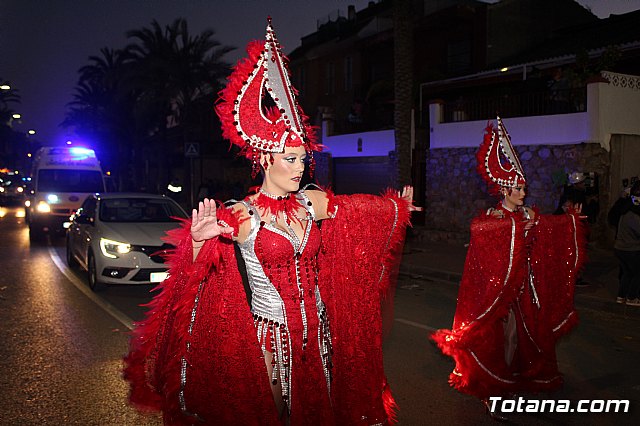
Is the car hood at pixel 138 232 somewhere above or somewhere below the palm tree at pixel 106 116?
below

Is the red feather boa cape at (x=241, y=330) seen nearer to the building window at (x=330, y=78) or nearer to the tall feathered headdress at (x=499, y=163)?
the tall feathered headdress at (x=499, y=163)

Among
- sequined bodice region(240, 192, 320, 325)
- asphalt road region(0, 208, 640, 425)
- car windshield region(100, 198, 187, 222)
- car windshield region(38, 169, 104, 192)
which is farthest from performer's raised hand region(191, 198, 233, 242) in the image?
car windshield region(38, 169, 104, 192)

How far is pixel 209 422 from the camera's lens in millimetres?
3266

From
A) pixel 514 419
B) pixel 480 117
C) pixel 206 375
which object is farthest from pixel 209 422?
pixel 480 117

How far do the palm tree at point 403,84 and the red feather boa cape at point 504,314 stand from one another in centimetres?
982

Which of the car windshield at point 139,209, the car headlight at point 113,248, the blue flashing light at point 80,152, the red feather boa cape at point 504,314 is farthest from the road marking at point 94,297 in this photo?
the blue flashing light at point 80,152

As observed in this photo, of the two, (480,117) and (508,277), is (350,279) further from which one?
(480,117)

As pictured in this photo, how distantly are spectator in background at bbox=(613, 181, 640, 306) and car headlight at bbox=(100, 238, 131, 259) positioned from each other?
7.44m

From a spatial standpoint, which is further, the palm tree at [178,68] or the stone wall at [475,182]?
the palm tree at [178,68]

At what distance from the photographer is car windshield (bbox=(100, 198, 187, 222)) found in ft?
36.5

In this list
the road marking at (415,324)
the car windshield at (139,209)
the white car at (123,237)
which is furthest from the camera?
the car windshield at (139,209)

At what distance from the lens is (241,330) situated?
130 inches

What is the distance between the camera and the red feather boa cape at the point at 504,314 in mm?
5180

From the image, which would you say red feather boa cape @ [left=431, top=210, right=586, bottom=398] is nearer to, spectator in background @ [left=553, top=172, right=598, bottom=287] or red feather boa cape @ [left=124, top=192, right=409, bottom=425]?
red feather boa cape @ [left=124, top=192, right=409, bottom=425]
